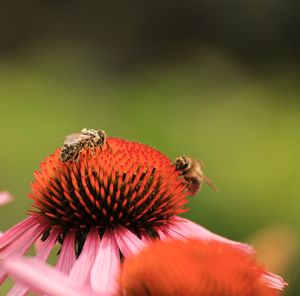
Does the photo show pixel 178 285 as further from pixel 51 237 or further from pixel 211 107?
pixel 211 107

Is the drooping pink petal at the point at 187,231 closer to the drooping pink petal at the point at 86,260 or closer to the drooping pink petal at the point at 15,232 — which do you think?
the drooping pink petal at the point at 86,260

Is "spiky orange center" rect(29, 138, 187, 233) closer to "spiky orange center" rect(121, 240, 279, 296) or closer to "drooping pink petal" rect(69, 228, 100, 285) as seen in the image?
"drooping pink petal" rect(69, 228, 100, 285)

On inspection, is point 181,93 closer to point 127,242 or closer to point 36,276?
point 127,242

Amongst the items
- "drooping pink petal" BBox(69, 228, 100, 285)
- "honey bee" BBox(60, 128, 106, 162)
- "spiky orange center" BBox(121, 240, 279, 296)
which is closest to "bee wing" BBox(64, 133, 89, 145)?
"honey bee" BBox(60, 128, 106, 162)

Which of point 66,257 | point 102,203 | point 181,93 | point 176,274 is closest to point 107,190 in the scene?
point 102,203

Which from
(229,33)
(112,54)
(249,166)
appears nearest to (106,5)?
(112,54)

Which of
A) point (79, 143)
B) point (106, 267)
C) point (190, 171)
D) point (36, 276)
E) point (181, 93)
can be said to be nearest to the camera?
point (36, 276)

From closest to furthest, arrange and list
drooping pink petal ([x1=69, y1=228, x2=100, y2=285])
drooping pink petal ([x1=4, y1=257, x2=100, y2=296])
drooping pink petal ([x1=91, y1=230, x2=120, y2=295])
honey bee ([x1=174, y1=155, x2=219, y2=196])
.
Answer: drooping pink petal ([x1=4, y1=257, x2=100, y2=296])
drooping pink petal ([x1=91, y1=230, x2=120, y2=295])
drooping pink petal ([x1=69, y1=228, x2=100, y2=285])
honey bee ([x1=174, y1=155, x2=219, y2=196])
